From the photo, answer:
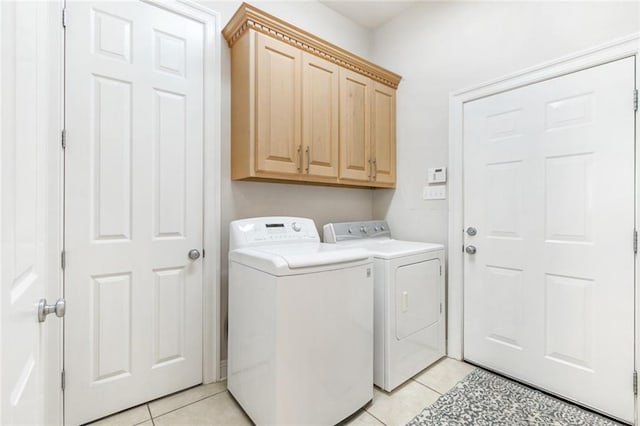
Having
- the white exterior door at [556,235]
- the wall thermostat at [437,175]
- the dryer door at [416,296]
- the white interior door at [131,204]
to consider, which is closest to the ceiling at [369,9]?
the white exterior door at [556,235]

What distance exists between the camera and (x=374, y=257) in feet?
6.12

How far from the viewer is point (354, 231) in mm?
2475

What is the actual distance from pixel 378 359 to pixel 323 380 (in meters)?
0.53

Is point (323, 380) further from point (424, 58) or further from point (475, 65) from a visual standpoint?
point (424, 58)

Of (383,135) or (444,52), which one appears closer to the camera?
(444,52)

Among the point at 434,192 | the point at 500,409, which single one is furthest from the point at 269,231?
the point at 500,409

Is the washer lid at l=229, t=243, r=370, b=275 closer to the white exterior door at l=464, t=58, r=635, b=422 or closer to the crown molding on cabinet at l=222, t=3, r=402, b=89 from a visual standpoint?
the white exterior door at l=464, t=58, r=635, b=422

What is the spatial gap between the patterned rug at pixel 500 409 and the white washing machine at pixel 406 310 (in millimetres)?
266

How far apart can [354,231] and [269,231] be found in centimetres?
80

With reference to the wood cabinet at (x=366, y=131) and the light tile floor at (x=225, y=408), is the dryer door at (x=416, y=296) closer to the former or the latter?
the light tile floor at (x=225, y=408)

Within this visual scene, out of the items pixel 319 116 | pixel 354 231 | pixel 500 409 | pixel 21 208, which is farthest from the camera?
pixel 354 231

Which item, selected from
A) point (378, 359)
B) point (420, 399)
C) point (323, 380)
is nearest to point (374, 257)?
point (378, 359)

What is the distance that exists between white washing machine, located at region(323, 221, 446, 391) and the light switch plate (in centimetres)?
42

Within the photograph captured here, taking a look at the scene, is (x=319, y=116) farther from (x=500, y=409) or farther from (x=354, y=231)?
(x=500, y=409)
